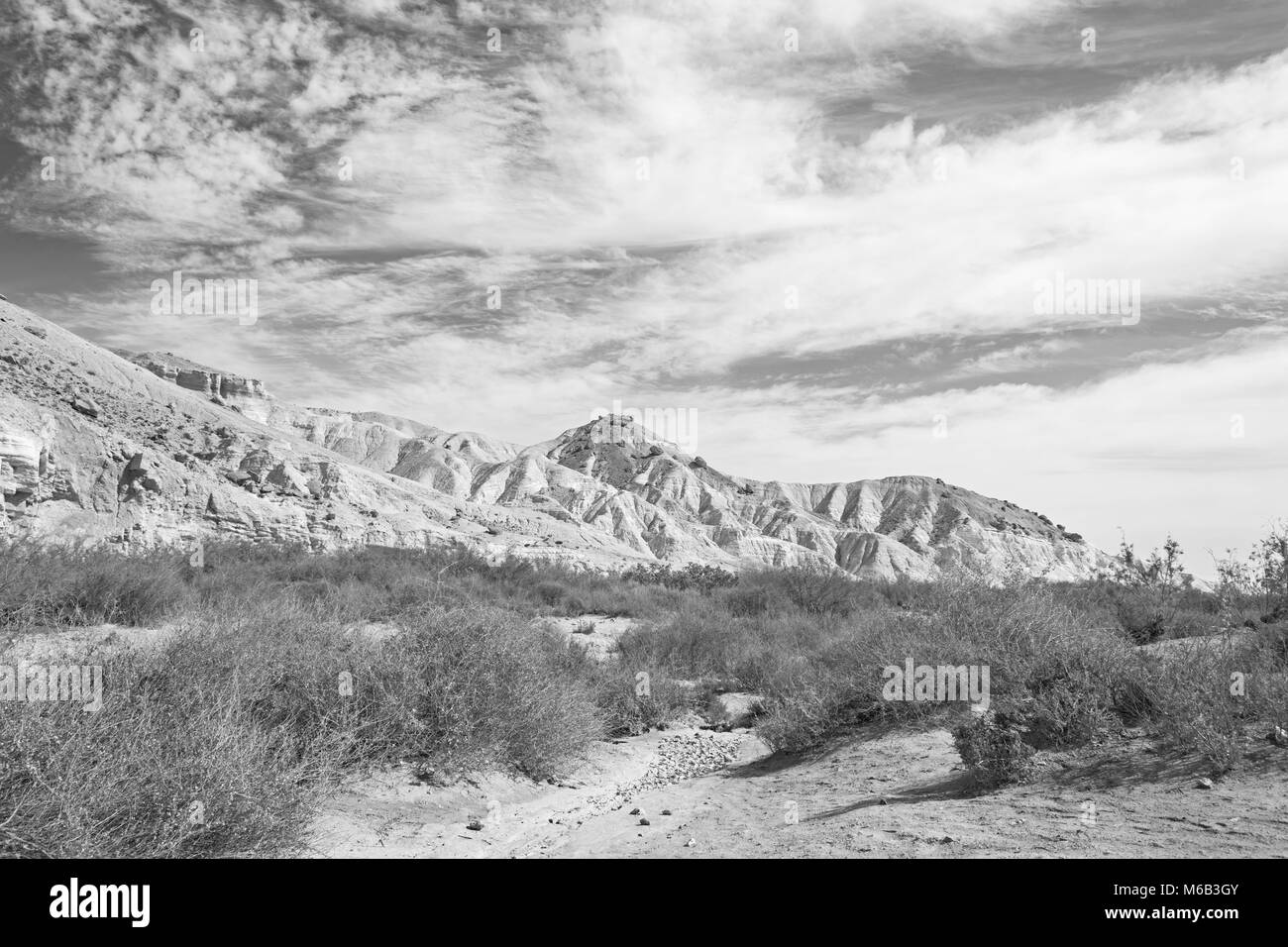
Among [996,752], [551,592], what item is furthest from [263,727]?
[551,592]

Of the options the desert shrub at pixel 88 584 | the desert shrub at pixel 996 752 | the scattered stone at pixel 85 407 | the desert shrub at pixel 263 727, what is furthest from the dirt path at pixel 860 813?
the scattered stone at pixel 85 407

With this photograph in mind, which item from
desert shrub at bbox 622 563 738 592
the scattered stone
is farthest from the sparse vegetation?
the scattered stone

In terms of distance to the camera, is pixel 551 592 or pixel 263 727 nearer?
pixel 263 727

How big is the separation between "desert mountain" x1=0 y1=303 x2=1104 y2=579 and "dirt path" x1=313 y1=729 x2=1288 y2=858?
14.6 ft

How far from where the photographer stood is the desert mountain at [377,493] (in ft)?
80.7

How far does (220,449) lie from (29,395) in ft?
30.5

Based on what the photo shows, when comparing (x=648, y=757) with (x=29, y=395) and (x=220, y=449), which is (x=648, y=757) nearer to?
(x=29, y=395)

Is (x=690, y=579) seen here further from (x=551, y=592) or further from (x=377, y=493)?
(x=377, y=493)

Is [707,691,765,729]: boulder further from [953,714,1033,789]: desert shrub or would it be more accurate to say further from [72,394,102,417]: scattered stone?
[72,394,102,417]: scattered stone

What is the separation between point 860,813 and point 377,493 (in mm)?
36192

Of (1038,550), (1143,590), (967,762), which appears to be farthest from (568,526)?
(1038,550)

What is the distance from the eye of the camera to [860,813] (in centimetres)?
534
